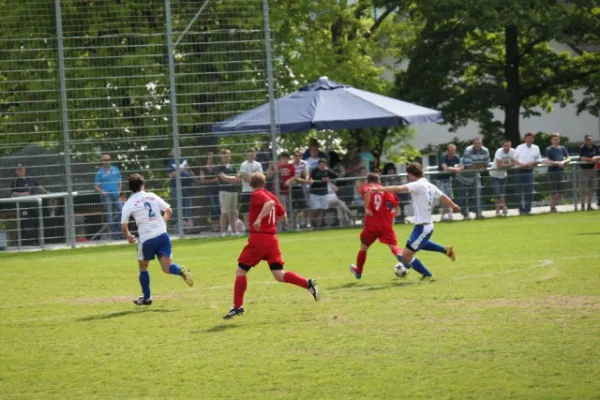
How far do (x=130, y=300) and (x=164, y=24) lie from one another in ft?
49.0

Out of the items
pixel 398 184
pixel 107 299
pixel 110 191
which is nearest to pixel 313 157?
pixel 398 184

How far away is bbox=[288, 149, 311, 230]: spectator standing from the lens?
91.9 ft

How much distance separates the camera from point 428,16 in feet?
128

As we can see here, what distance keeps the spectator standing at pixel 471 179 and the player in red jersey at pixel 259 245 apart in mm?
16294

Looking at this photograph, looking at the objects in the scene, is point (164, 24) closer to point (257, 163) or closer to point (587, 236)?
point (257, 163)

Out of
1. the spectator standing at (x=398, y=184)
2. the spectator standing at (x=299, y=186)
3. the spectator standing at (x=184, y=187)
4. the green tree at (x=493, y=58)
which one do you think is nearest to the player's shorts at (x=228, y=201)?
the spectator standing at (x=184, y=187)

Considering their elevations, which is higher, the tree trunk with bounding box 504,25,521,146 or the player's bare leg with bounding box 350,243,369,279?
the tree trunk with bounding box 504,25,521,146

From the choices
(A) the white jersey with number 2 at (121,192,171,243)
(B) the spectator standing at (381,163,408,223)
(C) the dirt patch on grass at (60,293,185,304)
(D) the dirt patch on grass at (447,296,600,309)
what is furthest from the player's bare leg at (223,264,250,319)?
(B) the spectator standing at (381,163,408,223)

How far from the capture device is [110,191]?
26.5 metres

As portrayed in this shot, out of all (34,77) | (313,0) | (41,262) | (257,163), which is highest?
(313,0)

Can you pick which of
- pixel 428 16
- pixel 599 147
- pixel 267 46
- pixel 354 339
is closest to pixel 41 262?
pixel 267 46

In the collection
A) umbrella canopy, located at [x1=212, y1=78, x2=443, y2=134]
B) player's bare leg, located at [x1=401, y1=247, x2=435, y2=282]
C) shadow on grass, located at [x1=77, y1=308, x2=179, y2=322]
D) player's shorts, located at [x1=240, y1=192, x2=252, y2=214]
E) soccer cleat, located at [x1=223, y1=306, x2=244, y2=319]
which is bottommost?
shadow on grass, located at [x1=77, y1=308, x2=179, y2=322]

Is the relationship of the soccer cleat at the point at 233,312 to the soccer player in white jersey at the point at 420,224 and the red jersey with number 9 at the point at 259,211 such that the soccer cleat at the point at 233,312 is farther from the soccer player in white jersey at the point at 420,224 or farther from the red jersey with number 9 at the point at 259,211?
the soccer player in white jersey at the point at 420,224

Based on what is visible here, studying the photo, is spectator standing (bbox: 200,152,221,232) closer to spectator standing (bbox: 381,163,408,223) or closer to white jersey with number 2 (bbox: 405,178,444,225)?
spectator standing (bbox: 381,163,408,223)
